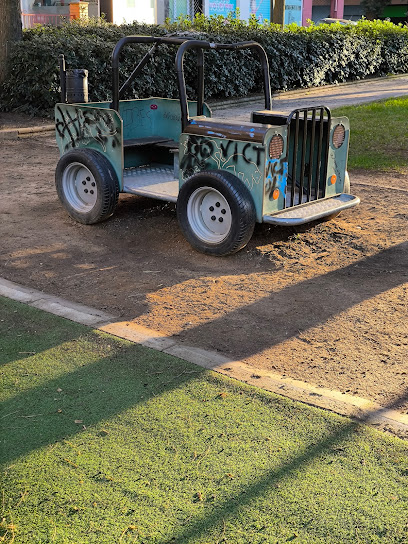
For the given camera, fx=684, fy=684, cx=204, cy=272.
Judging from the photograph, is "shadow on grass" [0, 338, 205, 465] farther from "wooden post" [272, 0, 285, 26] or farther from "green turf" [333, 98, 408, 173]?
"wooden post" [272, 0, 285, 26]

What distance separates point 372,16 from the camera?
46.5 metres

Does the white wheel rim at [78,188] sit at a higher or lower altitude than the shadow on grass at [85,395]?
higher

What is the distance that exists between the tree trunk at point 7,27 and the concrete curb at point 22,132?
6.73 ft

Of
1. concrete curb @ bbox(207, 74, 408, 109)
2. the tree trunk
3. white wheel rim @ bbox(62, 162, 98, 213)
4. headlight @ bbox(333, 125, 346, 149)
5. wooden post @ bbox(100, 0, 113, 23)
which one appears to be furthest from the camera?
wooden post @ bbox(100, 0, 113, 23)

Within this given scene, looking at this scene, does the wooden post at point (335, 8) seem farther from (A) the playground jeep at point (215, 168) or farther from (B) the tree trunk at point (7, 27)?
(A) the playground jeep at point (215, 168)

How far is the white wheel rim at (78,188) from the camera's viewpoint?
7.13 metres

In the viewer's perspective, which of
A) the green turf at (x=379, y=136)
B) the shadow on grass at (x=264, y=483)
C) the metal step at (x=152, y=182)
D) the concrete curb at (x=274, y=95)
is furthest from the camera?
the concrete curb at (x=274, y=95)

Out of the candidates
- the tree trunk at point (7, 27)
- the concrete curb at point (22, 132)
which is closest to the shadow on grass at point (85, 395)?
the concrete curb at point (22, 132)

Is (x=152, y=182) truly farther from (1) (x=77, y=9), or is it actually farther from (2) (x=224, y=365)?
(1) (x=77, y=9)

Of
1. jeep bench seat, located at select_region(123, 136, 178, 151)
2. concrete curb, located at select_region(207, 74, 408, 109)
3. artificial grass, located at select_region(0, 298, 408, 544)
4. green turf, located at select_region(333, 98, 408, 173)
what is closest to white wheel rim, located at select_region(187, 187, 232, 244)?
jeep bench seat, located at select_region(123, 136, 178, 151)

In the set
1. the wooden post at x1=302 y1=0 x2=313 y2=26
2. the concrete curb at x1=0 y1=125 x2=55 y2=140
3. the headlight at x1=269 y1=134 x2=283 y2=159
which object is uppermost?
the wooden post at x1=302 y1=0 x2=313 y2=26

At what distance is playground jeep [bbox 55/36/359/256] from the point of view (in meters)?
5.91

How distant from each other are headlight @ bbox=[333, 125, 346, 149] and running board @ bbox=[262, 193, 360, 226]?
1.73ft

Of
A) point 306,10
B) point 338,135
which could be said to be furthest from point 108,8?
point 338,135
